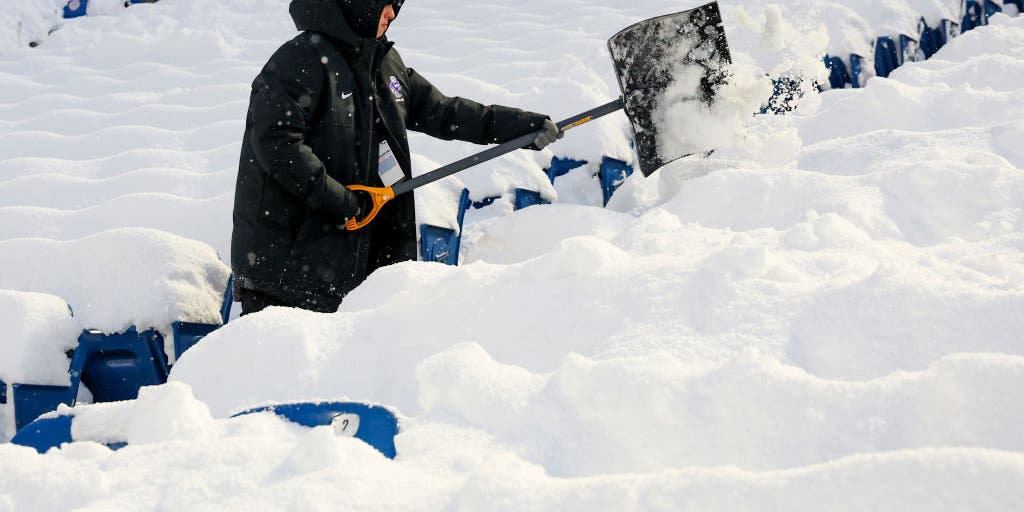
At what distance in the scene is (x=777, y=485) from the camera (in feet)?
3.55

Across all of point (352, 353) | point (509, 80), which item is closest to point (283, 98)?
point (352, 353)

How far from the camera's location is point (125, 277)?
106 inches

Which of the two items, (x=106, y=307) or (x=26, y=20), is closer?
(x=106, y=307)

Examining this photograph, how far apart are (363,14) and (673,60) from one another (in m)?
1.07

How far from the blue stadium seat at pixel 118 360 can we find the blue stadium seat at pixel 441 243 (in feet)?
2.86

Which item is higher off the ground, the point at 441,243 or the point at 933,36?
the point at 441,243

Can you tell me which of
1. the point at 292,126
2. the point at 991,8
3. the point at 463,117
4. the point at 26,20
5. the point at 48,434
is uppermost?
the point at 26,20

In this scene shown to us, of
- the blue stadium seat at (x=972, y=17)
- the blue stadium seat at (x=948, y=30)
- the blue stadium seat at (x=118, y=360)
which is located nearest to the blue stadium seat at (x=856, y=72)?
the blue stadium seat at (x=948, y=30)

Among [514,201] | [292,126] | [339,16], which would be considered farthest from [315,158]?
[514,201]

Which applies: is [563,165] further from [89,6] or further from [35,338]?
[89,6]

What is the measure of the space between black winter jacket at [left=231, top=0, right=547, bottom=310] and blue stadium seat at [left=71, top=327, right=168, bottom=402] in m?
0.32

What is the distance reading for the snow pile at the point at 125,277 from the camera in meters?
2.62

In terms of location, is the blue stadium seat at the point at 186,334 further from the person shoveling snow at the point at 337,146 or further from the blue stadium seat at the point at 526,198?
the blue stadium seat at the point at 526,198

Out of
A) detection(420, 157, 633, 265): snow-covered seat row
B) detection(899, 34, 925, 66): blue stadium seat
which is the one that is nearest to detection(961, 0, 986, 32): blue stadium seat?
detection(899, 34, 925, 66): blue stadium seat
